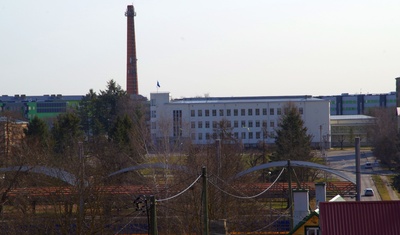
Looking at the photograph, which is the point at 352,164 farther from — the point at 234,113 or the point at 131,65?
the point at 131,65

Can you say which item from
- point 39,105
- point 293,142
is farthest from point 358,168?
point 39,105

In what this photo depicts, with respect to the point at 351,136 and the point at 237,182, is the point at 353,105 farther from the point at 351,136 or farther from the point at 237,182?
the point at 237,182

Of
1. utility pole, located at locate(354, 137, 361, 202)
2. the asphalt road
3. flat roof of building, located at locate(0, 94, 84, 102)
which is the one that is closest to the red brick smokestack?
the asphalt road

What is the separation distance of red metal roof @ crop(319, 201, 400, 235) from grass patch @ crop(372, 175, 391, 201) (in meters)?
26.0

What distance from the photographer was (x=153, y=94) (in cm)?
8112

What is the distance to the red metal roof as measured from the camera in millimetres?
13555

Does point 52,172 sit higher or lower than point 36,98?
lower

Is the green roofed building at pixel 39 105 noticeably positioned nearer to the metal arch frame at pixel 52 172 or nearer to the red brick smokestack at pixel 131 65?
the red brick smokestack at pixel 131 65

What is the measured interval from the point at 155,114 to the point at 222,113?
6770 mm

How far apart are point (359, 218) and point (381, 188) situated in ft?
108

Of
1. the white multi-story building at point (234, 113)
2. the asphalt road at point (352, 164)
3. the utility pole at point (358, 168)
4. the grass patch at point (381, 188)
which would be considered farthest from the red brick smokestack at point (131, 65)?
the utility pole at point (358, 168)

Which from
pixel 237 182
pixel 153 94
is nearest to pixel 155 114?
pixel 153 94

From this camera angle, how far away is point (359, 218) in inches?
536

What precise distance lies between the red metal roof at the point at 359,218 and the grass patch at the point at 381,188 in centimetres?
2600
